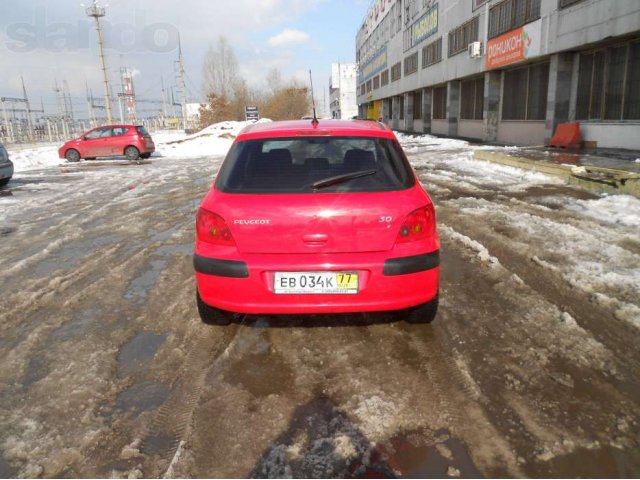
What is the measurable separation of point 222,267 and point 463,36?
27416 millimetres

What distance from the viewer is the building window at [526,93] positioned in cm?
1921

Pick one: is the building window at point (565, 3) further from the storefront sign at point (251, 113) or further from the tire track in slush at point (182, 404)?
the storefront sign at point (251, 113)

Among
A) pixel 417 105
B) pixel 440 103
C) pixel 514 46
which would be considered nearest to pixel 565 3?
pixel 514 46

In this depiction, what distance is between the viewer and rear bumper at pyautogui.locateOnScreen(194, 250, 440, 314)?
313cm

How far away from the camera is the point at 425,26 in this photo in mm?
34250

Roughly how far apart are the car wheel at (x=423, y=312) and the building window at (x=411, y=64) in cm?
3750

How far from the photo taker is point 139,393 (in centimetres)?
293

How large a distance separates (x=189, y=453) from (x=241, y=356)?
101cm

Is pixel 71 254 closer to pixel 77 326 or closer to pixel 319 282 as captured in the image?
pixel 77 326

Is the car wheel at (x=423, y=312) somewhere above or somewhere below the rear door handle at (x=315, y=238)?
below

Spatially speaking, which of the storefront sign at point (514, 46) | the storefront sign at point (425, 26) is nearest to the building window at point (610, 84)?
the storefront sign at point (514, 46)

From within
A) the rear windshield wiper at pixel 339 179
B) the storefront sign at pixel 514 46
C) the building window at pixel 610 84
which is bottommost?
the rear windshield wiper at pixel 339 179

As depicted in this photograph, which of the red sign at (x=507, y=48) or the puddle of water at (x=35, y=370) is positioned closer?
the puddle of water at (x=35, y=370)

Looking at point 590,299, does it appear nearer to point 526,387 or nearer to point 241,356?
point 526,387
